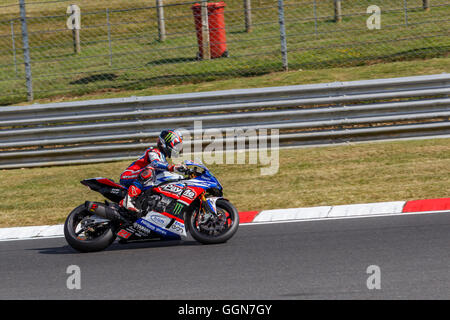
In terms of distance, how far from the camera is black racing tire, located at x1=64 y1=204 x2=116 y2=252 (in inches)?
325

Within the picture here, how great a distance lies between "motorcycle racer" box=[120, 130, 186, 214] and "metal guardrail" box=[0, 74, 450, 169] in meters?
4.19

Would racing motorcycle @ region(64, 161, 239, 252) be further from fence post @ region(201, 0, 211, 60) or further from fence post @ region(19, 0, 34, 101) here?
fence post @ region(201, 0, 211, 60)

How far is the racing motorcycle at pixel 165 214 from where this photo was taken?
8.16 m

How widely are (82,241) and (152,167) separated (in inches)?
46.5

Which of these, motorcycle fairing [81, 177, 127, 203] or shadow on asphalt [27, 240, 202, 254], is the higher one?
motorcycle fairing [81, 177, 127, 203]

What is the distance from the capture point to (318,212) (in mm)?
9570

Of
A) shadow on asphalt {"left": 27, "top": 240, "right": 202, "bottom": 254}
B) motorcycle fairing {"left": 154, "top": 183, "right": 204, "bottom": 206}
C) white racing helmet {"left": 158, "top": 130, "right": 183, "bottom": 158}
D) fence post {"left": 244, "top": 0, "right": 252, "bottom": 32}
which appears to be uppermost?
fence post {"left": 244, "top": 0, "right": 252, "bottom": 32}

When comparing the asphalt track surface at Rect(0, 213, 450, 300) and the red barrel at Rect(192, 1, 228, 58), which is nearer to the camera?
the asphalt track surface at Rect(0, 213, 450, 300)

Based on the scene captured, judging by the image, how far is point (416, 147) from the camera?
12.2 metres

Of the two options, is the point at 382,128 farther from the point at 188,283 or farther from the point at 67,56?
the point at 67,56

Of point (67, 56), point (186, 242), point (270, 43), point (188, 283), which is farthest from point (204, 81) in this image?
point (188, 283)

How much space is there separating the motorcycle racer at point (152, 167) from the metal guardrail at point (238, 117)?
419 centimetres

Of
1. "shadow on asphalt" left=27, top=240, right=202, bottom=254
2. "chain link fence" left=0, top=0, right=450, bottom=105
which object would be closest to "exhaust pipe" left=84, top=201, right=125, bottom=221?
"shadow on asphalt" left=27, top=240, right=202, bottom=254
